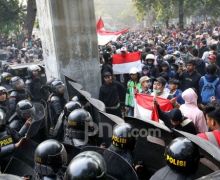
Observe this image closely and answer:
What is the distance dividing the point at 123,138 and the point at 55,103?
287 centimetres

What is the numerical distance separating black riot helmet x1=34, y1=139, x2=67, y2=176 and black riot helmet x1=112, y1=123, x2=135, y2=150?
1.94ft

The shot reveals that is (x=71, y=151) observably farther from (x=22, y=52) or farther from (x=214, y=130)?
(x=22, y=52)

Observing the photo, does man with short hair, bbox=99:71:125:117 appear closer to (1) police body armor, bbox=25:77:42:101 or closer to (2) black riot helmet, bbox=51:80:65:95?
(2) black riot helmet, bbox=51:80:65:95

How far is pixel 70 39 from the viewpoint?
8.64 metres

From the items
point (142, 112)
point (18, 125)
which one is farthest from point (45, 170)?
point (142, 112)

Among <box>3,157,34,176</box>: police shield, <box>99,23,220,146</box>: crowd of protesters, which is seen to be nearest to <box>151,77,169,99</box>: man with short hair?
<box>99,23,220,146</box>: crowd of protesters

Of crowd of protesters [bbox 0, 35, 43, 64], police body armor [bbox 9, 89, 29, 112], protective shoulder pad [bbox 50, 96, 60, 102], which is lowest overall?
crowd of protesters [bbox 0, 35, 43, 64]

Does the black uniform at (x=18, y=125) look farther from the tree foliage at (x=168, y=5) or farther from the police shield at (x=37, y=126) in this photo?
the tree foliage at (x=168, y=5)

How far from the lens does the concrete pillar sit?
841 cm

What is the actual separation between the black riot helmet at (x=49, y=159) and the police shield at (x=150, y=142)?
97 cm

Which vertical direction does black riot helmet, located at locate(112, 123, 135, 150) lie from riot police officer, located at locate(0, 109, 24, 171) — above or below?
above

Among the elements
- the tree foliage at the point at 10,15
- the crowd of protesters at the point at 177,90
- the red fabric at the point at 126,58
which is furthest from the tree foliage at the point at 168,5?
the crowd of protesters at the point at 177,90

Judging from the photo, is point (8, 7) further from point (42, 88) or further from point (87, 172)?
point (87, 172)

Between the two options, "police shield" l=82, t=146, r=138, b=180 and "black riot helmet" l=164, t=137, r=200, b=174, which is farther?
"police shield" l=82, t=146, r=138, b=180
